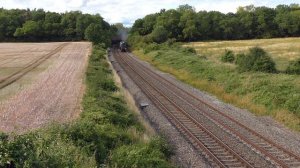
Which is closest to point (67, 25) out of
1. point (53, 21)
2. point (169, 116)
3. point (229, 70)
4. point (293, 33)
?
point (53, 21)

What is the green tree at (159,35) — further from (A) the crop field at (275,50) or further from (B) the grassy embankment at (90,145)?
(B) the grassy embankment at (90,145)

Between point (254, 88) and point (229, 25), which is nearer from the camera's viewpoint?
point (254, 88)

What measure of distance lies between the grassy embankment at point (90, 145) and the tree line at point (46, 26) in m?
108

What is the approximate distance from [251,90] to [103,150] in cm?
1880

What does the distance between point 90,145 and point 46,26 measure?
12400 centimetres

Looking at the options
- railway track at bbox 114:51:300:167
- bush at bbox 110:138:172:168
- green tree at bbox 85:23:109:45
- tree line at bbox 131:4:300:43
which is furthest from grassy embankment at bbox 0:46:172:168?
tree line at bbox 131:4:300:43

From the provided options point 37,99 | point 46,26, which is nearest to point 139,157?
point 37,99

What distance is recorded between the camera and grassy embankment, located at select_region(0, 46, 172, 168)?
10.2 m

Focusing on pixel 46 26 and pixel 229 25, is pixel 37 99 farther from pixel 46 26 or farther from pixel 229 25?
pixel 46 26

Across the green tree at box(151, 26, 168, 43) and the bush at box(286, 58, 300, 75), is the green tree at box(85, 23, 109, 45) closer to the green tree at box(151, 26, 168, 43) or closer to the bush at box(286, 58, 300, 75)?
the green tree at box(151, 26, 168, 43)

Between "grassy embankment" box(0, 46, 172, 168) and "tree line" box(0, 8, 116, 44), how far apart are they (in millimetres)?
107671

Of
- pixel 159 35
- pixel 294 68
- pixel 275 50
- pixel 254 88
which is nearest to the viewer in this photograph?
pixel 254 88

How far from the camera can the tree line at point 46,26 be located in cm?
13025

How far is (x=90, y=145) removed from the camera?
13852mm
